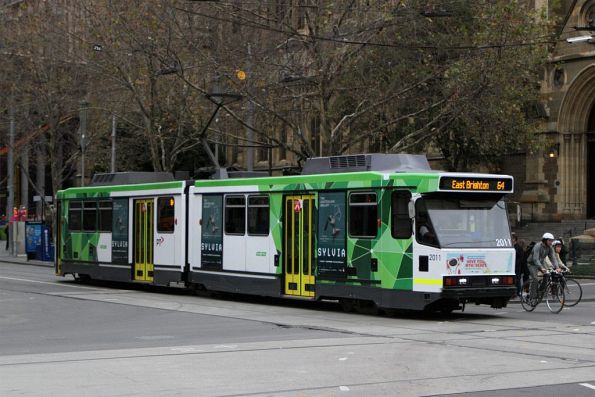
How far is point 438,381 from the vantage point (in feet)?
37.8

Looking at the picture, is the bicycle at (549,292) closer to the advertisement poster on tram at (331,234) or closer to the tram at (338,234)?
the tram at (338,234)

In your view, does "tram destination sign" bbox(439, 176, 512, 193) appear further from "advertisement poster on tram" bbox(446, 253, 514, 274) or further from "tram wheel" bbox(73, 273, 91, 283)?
"tram wheel" bbox(73, 273, 91, 283)

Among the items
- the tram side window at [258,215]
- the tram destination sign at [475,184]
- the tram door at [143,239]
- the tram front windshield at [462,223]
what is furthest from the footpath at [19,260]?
the tram destination sign at [475,184]

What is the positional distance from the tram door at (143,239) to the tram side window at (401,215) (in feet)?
31.2

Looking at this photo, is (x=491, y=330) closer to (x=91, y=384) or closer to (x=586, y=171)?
(x=91, y=384)

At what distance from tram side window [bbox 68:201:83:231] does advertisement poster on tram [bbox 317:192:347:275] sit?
39.7 feet

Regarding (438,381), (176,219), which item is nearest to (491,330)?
(438,381)

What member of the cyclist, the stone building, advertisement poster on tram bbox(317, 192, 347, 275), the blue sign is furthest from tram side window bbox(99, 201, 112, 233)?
the stone building

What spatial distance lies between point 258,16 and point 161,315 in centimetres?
1193

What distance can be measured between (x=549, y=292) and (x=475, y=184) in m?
4.34

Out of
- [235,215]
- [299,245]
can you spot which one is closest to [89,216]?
[235,215]

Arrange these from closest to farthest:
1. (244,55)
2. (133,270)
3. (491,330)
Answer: (491,330)
(133,270)
(244,55)

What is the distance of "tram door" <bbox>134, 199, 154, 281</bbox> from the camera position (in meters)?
27.2

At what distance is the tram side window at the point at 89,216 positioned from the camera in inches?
1185
